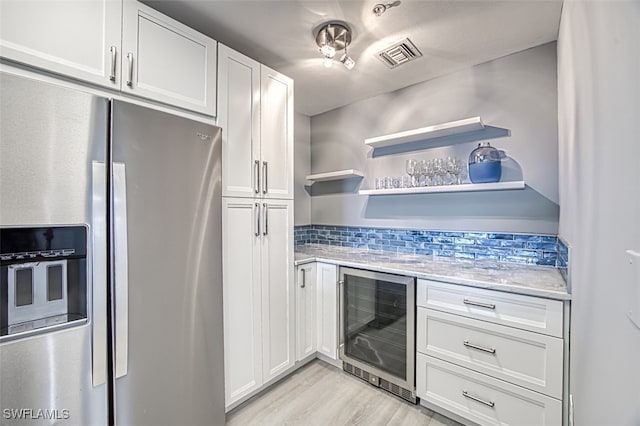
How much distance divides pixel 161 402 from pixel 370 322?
140 cm

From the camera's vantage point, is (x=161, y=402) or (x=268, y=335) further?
(x=268, y=335)

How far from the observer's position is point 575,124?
3.60 ft

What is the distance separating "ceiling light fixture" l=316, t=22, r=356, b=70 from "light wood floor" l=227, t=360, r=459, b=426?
2.30m

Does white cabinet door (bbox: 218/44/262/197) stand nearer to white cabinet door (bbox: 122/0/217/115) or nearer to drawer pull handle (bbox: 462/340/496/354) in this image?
white cabinet door (bbox: 122/0/217/115)

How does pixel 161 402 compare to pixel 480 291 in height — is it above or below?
below

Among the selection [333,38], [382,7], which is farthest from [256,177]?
[382,7]

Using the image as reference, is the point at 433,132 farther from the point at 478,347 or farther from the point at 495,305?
the point at 478,347

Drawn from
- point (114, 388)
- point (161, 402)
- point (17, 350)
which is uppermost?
point (17, 350)

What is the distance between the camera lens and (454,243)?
86.3 inches

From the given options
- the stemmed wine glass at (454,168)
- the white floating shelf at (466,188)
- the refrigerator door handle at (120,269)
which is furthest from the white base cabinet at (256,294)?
the stemmed wine glass at (454,168)

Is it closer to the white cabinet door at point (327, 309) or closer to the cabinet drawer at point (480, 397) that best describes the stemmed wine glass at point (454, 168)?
the white cabinet door at point (327, 309)

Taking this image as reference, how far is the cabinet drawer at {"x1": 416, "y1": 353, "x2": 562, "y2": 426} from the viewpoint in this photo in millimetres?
1328

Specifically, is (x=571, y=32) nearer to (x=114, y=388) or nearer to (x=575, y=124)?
(x=575, y=124)

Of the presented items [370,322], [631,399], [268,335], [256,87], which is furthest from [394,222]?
[631,399]
